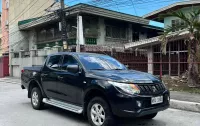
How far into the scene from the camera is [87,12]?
20.9m

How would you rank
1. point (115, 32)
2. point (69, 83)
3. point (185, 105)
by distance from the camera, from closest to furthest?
point (69, 83)
point (185, 105)
point (115, 32)

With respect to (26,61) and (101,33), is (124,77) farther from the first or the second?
(26,61)

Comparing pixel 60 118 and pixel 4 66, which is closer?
pixel 60 118

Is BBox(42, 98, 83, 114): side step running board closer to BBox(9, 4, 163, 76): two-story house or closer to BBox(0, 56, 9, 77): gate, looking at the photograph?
BBox(9, 4, 163, 76): two-story house

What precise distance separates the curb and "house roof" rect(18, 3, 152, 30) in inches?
524

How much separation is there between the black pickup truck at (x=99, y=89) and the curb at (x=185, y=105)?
209 cm

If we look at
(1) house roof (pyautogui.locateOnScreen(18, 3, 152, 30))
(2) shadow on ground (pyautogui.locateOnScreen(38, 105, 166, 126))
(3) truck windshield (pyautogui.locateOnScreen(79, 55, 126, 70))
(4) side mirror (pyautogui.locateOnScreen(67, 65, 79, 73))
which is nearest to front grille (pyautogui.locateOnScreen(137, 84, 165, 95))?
(2) shadow on ground (pyautogui.locateOnScreen(38, 105, 166, 126))

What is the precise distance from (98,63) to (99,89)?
128 centimetres

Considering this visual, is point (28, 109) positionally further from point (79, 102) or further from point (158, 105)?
point (158, 105)

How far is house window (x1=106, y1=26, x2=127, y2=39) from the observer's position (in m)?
24.2

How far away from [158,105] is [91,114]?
1500mm

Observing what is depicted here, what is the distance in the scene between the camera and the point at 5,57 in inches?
1183

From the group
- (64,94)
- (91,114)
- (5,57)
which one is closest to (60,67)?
(64,94)

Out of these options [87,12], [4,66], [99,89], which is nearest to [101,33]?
[87,12]
